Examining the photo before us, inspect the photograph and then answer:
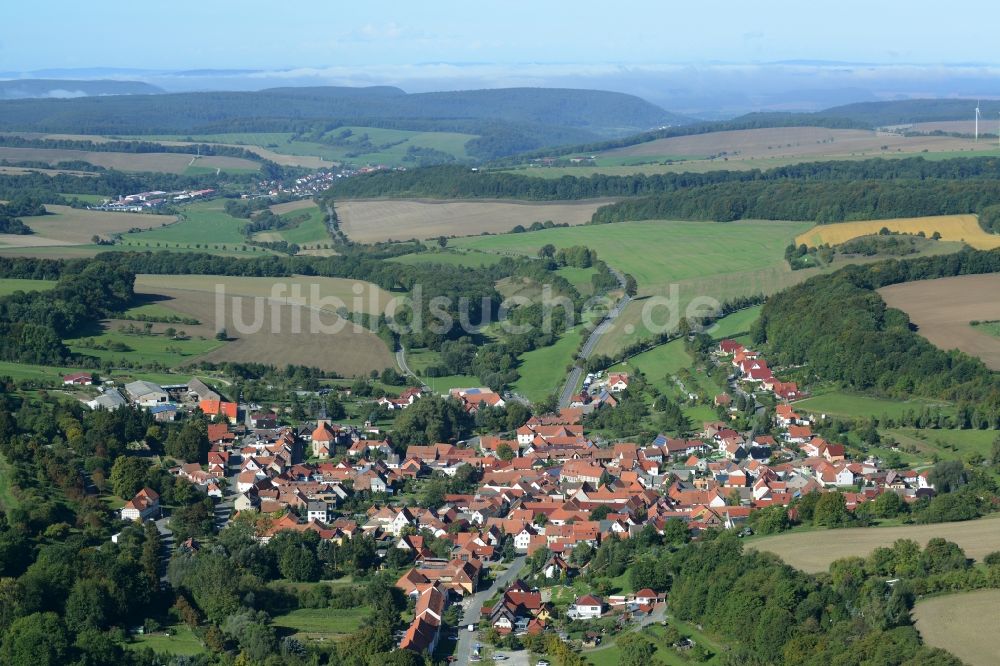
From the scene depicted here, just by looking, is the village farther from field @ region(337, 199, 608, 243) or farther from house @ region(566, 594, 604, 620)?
field @ region(337, 199, 608, 243)

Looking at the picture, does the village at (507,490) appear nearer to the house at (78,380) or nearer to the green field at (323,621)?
the house at (78,380)

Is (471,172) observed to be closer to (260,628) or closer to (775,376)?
(775,376)

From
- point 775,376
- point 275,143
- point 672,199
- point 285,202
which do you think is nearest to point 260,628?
point 775,376

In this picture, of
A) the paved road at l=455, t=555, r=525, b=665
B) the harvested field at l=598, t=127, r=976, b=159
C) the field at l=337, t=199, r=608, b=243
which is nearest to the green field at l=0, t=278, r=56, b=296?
the field at l=337, t=199, r=608, b=243

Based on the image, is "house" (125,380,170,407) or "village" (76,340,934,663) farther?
"house" (125,380,170,407)

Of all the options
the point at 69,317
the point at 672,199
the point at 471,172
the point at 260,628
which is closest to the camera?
the point at 260,628

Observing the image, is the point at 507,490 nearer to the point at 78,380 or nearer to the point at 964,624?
the point at 964,624

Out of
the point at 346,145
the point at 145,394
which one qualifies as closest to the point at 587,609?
the point at 145,394
